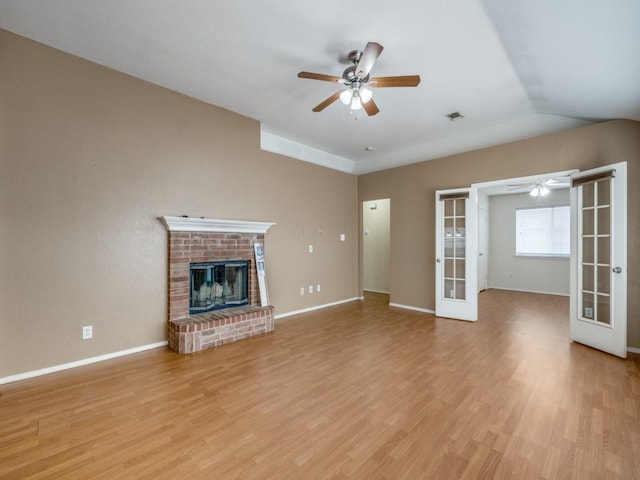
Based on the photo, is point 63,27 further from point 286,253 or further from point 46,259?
point 286,253

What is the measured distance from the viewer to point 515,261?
768 cm

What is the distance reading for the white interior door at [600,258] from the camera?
10.6 ft

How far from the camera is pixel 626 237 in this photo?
10.9ft

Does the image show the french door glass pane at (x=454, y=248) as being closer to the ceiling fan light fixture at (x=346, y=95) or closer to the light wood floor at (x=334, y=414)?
the light wood floor at (x=334, y=414)

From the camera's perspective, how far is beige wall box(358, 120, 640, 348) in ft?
11.3

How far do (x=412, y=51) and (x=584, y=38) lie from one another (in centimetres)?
136

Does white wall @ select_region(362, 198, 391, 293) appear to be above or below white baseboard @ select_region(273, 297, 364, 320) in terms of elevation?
above

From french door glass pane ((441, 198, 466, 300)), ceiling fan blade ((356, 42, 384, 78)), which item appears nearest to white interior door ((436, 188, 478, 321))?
french door glass pane ((441, 198, 466, 300))

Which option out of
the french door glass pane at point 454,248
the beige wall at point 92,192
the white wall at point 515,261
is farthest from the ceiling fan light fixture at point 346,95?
the white wall at point 515,261

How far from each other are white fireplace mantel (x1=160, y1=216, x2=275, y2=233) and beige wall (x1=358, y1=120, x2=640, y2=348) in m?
2.78

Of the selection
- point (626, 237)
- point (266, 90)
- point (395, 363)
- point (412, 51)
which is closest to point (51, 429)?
point (395, 363)

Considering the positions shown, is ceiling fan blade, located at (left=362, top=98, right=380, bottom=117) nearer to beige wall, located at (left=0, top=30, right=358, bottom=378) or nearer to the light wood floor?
beige wall, located at (left=0, top=30, right=358, bottom=378)

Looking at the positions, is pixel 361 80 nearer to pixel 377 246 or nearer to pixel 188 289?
pixel 188 289

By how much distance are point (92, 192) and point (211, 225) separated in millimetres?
1319
